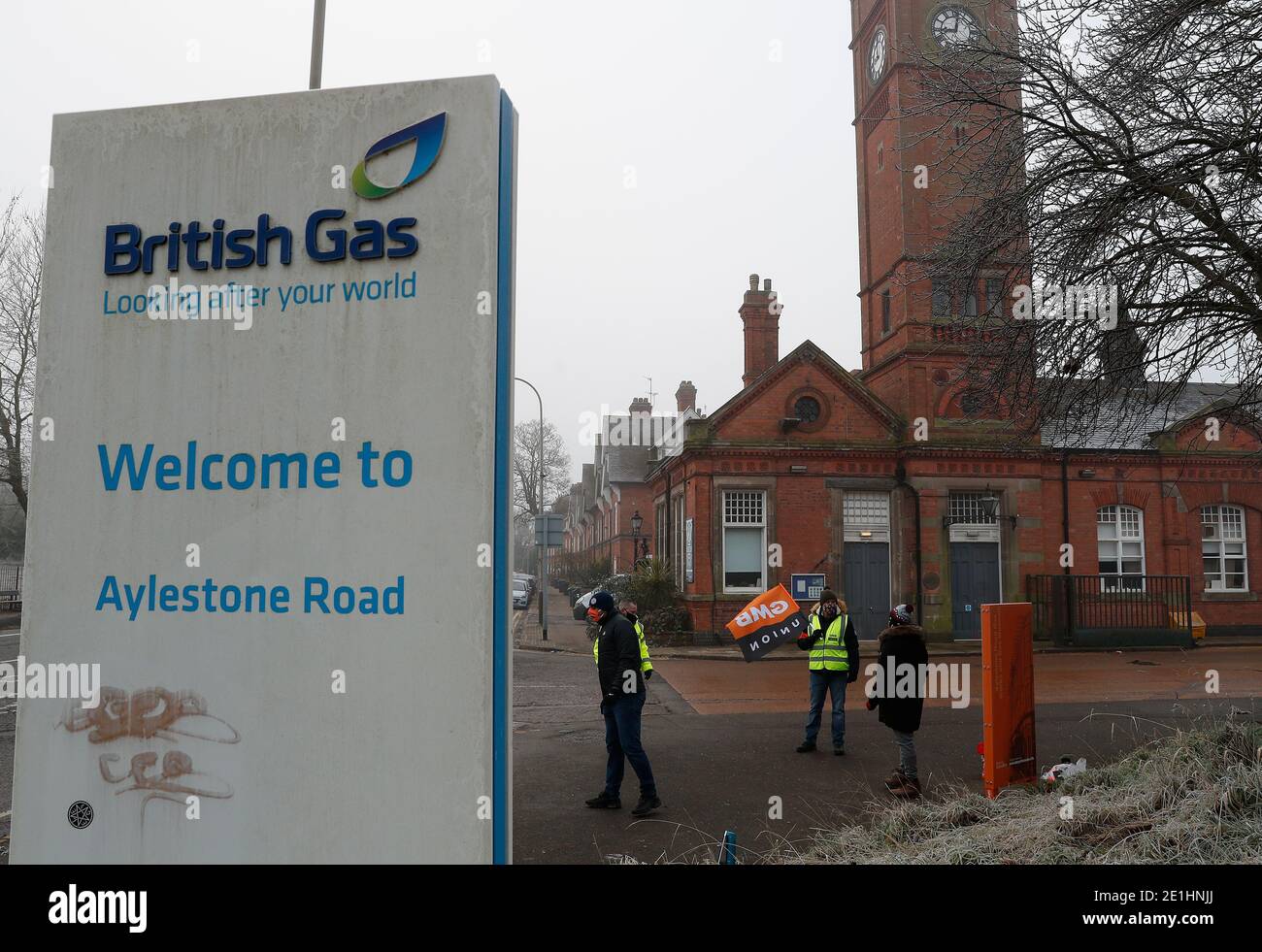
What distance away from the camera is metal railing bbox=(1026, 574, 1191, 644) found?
24.6 metres

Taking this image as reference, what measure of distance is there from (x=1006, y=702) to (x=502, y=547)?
654cm

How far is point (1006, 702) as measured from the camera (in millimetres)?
7461

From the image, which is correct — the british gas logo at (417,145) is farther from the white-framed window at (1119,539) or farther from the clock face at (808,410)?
the white-framed window at (1119,539)

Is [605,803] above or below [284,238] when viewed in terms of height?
below

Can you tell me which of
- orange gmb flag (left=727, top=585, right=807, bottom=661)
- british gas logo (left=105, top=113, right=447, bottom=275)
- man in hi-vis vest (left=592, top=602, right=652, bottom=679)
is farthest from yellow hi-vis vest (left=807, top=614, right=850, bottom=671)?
british gas logo (left=105, top=113, right=447, bottom=275)

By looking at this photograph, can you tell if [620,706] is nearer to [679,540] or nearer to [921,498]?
[921,498]

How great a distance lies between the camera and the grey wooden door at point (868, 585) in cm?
2520

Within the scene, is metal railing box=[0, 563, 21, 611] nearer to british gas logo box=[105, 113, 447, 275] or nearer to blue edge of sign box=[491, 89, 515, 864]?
british gas logo box=[105, 113, 447, 275]

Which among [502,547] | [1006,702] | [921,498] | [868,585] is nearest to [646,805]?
[1006,702]

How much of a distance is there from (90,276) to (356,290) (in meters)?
0.84

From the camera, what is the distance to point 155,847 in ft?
7.82

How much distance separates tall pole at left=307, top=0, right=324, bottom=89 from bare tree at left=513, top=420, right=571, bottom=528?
58.5 metres

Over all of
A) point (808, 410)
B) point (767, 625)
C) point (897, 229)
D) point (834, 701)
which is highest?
point (897, 229)
